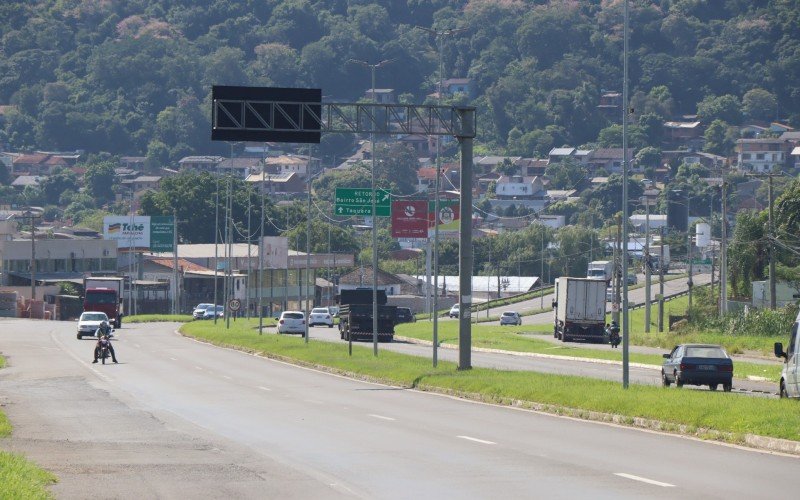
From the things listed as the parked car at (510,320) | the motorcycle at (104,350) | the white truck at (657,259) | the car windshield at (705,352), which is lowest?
the parked car at (510,320)

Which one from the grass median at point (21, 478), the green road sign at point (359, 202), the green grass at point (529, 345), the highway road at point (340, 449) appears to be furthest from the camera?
the green road sign at point (359, 202)

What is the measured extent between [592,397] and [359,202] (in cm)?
4183

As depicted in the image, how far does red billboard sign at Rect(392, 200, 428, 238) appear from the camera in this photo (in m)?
83.4

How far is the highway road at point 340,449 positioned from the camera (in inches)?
745

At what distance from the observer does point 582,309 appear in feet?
269

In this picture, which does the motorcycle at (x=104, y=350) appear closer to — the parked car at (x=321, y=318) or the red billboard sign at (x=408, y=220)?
the red billboard sign at (x=408, y=220)

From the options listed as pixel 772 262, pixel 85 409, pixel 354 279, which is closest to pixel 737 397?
pixel 85 409

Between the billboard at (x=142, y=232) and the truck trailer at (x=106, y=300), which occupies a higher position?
the billboard at (x=142, y=232)

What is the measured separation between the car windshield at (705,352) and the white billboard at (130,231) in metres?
111

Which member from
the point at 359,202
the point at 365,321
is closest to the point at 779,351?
the point at 359,202

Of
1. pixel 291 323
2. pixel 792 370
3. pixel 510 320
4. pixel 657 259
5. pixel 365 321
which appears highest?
pixel 657 259

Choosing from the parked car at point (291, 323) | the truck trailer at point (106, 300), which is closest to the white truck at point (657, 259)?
the truck trailer at point (106, 300)

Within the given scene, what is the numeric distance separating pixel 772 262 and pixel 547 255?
103m

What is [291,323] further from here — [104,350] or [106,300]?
[104,350]
